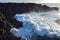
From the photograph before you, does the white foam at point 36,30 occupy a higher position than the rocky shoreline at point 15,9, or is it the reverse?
the rocky shoreline at point 15,9

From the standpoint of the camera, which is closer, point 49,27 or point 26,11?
point 49,27

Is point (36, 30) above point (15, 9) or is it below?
below

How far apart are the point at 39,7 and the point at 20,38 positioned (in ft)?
13.4

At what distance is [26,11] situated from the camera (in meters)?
8.75

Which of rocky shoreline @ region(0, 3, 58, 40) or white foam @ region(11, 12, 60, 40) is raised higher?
rocky shoreline @ region(0, 3, 58, 40)

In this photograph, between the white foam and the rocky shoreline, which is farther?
the rocky shoreline

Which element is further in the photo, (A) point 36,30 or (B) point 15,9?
(B) point 15,9

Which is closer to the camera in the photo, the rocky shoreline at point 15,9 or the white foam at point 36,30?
the white foam at point 36,30

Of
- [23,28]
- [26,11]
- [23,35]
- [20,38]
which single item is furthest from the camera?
[26,11]

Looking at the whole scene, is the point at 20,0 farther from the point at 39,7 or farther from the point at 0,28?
the point at 0,28

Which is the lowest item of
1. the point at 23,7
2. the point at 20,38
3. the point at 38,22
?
the point at 20,38

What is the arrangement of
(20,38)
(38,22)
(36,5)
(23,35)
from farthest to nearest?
1. (36,5)
2. (38,22)
3. (23,35)
4. (20,38)

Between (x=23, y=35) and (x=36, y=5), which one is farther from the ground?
(x=36, y=5)

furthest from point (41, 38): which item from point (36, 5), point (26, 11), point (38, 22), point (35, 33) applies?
point (36, 5)
